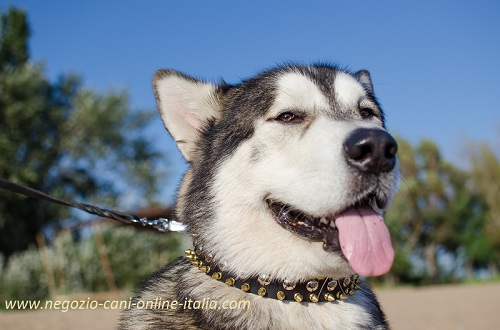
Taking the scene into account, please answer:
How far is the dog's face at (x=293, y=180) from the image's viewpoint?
2930 mm

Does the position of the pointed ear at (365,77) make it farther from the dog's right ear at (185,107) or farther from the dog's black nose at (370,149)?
the dog's black nose at (370,149)

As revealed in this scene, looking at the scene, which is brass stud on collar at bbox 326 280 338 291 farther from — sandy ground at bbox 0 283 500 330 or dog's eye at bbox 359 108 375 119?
sandy ground at bbox 0 283 500 330

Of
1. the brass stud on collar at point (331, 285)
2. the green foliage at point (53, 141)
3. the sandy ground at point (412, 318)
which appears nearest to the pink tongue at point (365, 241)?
the brass stud on collar at point (331, 285)

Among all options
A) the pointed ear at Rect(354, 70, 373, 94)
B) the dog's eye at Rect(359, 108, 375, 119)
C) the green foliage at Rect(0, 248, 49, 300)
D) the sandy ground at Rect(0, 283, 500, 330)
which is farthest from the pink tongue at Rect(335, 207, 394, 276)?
the green foliage at Rect(0, 248, 49, 300)

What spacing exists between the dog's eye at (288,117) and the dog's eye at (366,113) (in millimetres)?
524

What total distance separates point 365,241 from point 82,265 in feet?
58.6

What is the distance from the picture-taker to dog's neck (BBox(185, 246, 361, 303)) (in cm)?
304

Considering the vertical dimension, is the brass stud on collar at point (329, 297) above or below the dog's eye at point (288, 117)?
below

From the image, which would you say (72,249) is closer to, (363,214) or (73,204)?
(73,204)

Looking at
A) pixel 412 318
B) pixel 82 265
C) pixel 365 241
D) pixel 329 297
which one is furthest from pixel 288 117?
pixel 82 265

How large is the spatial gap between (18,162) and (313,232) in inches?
1103

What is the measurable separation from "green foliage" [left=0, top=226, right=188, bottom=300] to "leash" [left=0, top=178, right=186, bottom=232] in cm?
1355

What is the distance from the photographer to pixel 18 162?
2783 cm

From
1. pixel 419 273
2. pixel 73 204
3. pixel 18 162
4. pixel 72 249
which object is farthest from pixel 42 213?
pixel 73 204
